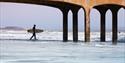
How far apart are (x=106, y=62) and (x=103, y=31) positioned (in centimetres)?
3023

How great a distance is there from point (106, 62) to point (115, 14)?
93.2 feet

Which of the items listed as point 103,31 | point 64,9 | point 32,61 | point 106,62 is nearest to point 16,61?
point 32,61

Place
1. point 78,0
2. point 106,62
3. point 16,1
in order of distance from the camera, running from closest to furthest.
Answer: point 106,62, point 78,0, point 16,1

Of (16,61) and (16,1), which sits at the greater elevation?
(16,1)

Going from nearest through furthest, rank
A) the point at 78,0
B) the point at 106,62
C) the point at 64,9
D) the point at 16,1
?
1. the point at 106,62
2. the point at 78,0
3. the point at 16,1
4. the point at 64,9

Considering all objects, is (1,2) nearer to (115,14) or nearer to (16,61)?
(115,14)

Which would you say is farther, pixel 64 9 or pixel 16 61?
pixel 64 9

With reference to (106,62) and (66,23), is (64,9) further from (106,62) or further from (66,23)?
(106,62)

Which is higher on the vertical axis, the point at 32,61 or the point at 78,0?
the point at 78,0

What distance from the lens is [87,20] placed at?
37969 millimetres

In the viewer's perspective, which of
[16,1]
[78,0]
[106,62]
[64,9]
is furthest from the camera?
[64,9]

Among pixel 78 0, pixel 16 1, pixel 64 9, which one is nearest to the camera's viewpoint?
pixel 78 0

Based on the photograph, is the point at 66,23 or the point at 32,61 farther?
the point at 66,23

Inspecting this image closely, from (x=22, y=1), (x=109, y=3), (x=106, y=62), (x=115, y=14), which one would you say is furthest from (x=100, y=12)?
(x=106, y=62)
